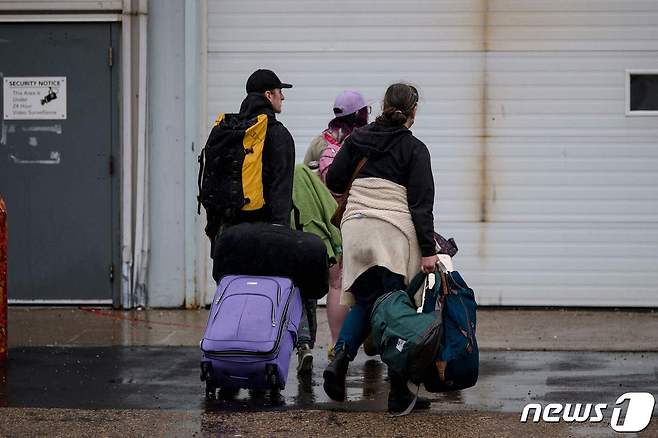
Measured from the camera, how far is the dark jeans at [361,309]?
23.5 feet

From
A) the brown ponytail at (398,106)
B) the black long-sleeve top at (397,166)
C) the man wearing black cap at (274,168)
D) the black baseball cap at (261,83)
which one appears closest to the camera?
the black long-sleeve top at (397,166)

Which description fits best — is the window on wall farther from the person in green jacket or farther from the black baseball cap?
the black baseball cap

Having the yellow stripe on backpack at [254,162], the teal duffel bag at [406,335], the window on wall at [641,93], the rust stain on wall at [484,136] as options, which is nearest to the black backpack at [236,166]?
the yellow stripe on backpack at [254,162]

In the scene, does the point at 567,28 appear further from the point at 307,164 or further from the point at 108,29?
the point at 108,29

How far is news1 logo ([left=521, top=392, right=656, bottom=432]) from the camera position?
6574 millimetres

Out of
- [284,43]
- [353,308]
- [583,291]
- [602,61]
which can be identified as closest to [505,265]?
[583,291]

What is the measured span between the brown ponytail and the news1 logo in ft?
5.75

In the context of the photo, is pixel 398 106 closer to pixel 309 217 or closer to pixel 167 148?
pixel 309 217

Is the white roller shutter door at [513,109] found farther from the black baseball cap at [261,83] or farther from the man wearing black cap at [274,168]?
the man wearing black cap at [274,168]

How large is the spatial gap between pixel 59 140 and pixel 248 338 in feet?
14.9

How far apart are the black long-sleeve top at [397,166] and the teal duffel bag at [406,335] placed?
1.20ft

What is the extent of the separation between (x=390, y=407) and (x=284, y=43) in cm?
A: 467

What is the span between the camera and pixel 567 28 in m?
10.6

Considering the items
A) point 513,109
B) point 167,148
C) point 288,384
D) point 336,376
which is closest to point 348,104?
point 288,384
